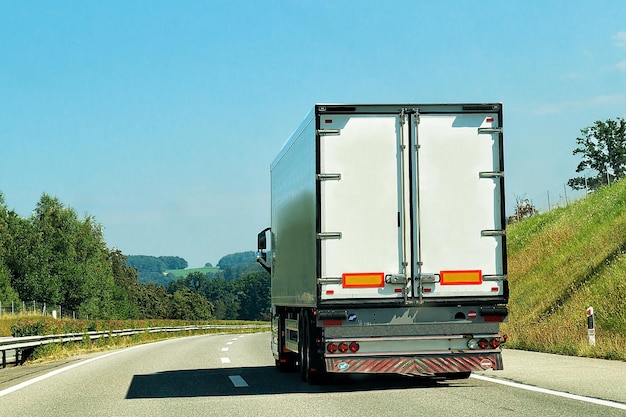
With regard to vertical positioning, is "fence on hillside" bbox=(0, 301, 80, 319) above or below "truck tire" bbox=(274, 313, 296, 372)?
below

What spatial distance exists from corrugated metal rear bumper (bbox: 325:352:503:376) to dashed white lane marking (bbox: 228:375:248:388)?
7.86 ft

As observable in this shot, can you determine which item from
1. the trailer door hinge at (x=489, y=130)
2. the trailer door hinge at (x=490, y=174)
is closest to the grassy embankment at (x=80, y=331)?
the trailer door hinge at (x=490, y=174)

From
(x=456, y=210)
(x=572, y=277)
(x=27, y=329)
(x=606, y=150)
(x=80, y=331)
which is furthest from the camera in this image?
(x=606, y=150)

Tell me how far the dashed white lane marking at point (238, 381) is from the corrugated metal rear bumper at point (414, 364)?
7.86ft

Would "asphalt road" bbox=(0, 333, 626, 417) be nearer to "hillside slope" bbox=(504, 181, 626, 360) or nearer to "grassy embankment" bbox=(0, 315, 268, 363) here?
"hillside slope" bbox=(504, 181, 626, 360)

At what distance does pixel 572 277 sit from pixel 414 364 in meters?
19.0

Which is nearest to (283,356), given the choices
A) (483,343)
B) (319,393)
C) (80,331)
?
(319,393)

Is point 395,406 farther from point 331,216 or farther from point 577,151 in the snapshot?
point 577,151

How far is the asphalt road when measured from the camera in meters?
9.39

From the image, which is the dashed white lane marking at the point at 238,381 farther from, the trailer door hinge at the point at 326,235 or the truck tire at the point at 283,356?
the trailer door hinge at the point at 326,235

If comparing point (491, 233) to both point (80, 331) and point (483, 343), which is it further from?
point (80, 331)

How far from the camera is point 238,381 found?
45.1ft

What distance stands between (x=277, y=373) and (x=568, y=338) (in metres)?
6.77

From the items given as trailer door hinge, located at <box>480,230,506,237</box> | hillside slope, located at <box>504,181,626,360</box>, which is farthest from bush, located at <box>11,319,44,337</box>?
trailer door hinge, located at <box>480,230,506,237</box>
